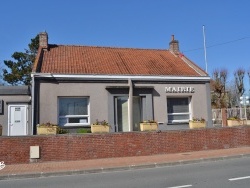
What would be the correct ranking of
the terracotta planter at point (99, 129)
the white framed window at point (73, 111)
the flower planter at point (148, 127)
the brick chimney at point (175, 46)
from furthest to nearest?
the brick chimney at point (175, 46) → the white framed window at point (73, 111) → the flower planter at point (148, 127) → the terracotta planter at point (99, 129)

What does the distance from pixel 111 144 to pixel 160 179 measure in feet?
17.0

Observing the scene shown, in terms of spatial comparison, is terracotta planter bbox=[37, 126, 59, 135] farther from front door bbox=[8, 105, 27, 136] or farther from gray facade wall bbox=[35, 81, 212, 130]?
front door bbox=[8, 105, 27, 136]

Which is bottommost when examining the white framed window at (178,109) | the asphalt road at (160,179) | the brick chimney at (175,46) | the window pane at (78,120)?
the asphalt road at (160,179)

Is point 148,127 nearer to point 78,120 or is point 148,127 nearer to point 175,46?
point 78,120

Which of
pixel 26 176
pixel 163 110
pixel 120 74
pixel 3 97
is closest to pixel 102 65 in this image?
pixel 120 74

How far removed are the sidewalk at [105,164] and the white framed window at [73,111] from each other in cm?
494

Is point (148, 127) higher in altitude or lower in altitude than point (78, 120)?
lower

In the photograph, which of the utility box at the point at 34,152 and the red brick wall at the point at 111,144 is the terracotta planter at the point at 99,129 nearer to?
the red brick wall at the point at 111,144

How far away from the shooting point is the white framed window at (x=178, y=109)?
20.9 m

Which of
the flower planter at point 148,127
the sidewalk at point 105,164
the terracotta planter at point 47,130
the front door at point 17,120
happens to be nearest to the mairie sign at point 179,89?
the flower planter at point 148,127

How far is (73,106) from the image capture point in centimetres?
1912

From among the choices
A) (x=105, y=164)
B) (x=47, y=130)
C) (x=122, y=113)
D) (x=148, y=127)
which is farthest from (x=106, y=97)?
(x=105, y=164)

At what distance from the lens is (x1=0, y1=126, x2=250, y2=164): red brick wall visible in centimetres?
1395

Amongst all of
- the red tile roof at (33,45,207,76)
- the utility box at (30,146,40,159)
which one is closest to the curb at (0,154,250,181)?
the utility box at (30,146,40,159)
